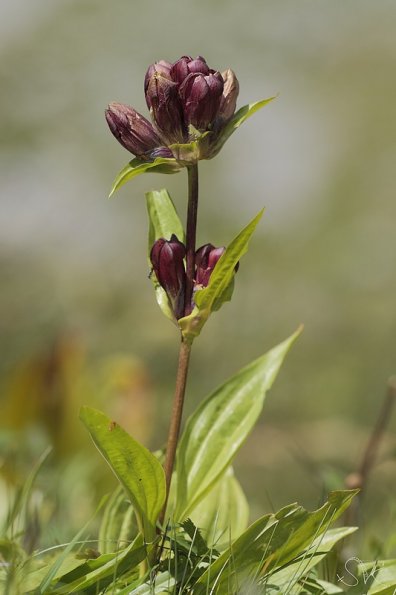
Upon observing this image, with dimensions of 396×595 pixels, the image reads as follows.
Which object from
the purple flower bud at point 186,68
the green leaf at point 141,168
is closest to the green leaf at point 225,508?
the green leaf at point 141,168

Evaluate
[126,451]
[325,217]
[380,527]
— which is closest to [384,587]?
[126,451]

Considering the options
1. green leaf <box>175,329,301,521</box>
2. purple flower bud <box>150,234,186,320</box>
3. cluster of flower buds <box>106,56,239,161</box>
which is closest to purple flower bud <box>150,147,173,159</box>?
cluster of flower buds <box>106,56,239,161</box>

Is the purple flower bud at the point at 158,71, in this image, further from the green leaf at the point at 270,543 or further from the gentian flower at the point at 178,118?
the green leaf at the point at 270,543

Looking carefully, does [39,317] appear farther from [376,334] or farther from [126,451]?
[126,451]

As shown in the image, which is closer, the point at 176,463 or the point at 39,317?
the point at 176,463

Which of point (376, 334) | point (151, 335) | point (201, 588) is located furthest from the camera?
point (376, 334)

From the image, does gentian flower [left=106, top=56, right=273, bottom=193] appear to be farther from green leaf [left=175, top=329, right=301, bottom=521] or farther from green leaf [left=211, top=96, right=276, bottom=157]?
green leaf [left=175, top=329, right=301, bottom=521]
